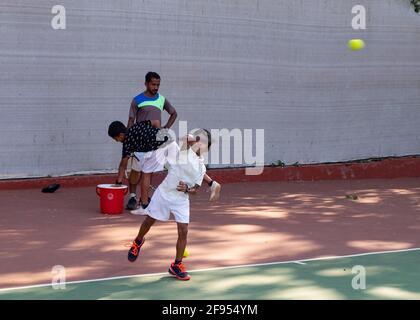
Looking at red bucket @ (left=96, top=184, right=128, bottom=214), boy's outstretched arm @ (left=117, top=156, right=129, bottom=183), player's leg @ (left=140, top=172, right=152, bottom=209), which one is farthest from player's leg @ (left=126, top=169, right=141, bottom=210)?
player's leg @ (left=140, top=172, right=152, bottom=209)

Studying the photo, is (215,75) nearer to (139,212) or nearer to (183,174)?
(139,212)

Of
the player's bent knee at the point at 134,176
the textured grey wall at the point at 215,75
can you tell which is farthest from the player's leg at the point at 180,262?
the textured grey wall at the point at 215,75

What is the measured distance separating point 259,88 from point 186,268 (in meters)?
7.11

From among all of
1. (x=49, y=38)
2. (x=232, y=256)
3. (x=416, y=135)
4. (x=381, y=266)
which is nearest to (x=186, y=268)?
(x=232, y=256)

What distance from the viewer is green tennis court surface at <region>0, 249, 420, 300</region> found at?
6738 millimetres

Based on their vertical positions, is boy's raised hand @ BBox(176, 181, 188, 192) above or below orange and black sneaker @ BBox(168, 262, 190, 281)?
above

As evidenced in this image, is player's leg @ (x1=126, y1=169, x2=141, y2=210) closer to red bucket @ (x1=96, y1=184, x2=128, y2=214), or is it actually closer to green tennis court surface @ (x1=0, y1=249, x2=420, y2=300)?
red bucket @ (x1=96, y1=184, x2=128, y2=214)

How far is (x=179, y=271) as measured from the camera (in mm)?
7258

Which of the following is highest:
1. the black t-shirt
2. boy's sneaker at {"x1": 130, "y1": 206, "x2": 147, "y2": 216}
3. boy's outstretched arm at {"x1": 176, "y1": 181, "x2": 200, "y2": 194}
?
the black t-shirt

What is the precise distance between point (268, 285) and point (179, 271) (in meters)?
0.77

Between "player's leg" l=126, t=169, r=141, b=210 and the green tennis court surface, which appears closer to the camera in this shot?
the green tennis court surface

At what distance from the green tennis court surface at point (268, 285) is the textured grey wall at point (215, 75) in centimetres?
574

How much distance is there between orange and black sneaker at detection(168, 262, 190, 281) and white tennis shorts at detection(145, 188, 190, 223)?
0.38m

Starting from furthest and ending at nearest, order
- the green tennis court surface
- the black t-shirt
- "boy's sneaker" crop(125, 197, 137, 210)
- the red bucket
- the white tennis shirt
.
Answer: "boy's sneaker" crop(125, 197, 137, 210), the red bucket, the black t-shirt, the white tennis shirt, the green tennis court surface
